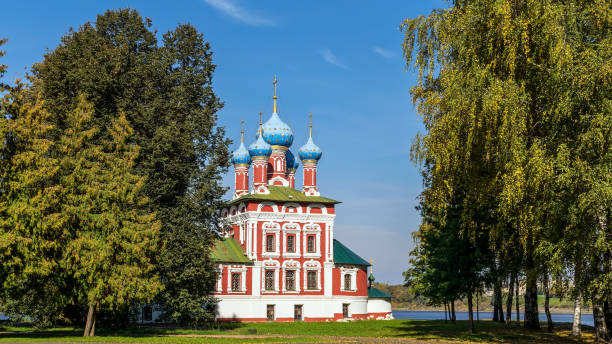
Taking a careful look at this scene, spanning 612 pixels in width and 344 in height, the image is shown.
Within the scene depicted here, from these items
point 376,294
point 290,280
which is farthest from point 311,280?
point 376,294

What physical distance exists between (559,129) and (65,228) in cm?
1858

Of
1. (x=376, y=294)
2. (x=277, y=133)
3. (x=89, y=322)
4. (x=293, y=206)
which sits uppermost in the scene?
(x=277, y=133)

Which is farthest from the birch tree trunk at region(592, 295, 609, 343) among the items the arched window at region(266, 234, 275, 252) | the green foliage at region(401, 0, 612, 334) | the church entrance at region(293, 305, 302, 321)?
the arched window at region(266, 234, 275, 252)

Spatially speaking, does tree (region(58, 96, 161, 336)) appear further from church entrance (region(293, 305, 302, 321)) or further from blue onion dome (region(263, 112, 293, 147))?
blue onion dome (region(263, 112, 293, 147))

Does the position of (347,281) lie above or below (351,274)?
below

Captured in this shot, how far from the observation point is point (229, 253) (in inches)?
1988

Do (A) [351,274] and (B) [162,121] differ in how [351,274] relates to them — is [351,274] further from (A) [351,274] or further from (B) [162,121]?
(B) [162,121]

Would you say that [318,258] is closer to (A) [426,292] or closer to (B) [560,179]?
(A) [426,292]

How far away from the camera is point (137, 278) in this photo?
26344mm

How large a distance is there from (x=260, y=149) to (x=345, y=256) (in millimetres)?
11479

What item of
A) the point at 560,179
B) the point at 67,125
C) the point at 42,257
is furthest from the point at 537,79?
the point at 67,125

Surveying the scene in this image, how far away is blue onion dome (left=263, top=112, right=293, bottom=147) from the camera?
5597 centimetres

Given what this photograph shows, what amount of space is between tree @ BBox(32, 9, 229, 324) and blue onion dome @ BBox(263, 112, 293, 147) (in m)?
20.6

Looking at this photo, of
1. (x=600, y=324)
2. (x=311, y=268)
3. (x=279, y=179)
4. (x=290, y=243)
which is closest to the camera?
(x=600, y=324)
